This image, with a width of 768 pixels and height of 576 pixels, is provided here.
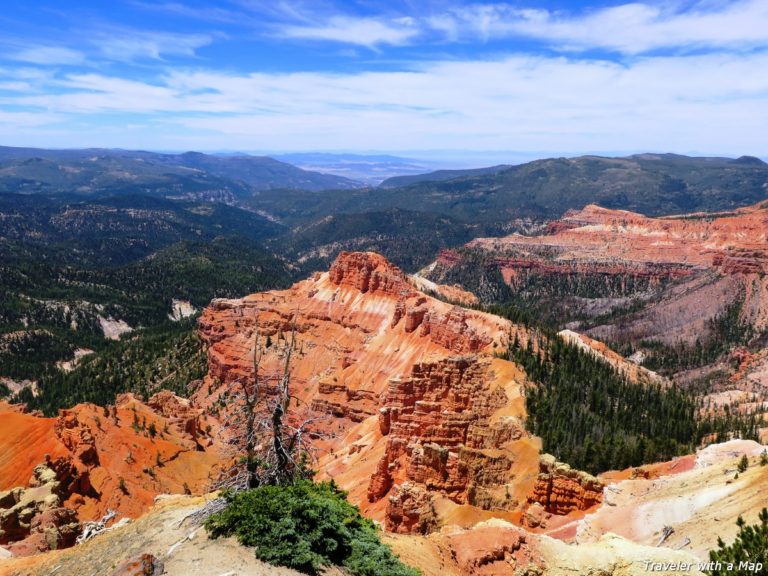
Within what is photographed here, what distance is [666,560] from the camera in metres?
20.7

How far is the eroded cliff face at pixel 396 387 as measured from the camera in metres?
38.2

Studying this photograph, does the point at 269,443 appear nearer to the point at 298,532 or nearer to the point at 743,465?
the point at 298,532

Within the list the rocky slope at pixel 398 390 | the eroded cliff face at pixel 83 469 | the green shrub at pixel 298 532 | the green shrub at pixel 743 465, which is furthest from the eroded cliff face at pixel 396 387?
the eroded cliff face at pixel 83 469

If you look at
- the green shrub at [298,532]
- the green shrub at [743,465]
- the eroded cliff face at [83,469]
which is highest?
the green shrub at [298,532]

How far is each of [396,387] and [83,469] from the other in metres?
27.0

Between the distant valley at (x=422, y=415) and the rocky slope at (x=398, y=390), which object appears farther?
the rocky slope at (x=398, y=390)

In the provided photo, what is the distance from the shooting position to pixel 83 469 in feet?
148

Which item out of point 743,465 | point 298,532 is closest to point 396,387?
point 743,465

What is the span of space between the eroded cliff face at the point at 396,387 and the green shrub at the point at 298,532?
269 centimetres

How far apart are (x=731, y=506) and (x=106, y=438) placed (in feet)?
157

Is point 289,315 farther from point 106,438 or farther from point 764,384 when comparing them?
point 764,384

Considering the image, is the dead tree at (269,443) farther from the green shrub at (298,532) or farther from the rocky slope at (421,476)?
the green shrub at (298,532)

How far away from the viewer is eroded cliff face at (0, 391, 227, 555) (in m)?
35.5

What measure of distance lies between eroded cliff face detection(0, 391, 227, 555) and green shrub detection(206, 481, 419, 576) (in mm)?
15854
